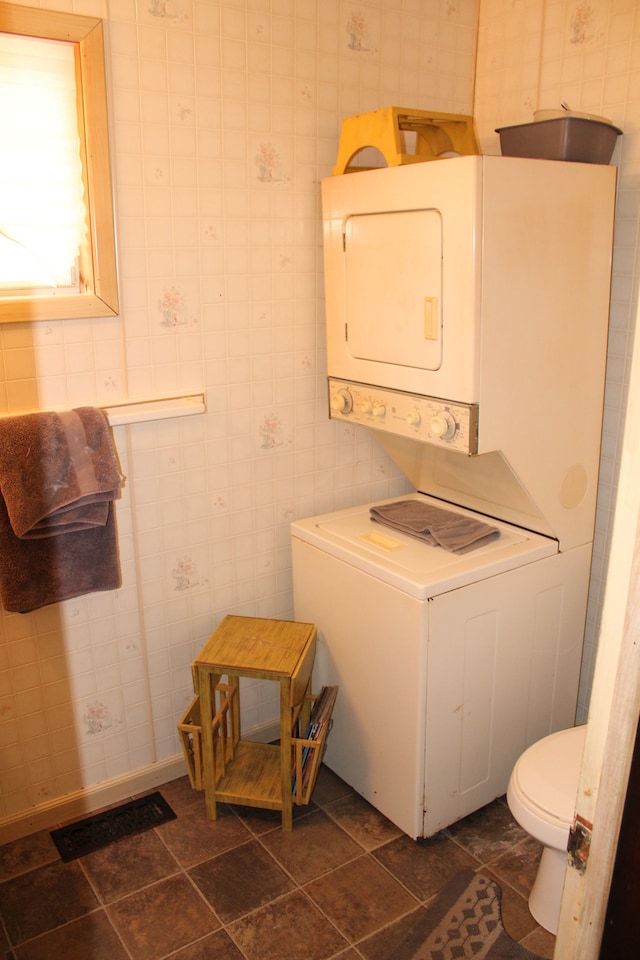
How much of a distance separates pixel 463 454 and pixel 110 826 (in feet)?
4.61

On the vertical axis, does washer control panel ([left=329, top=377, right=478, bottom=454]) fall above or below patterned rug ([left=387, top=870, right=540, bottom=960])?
above

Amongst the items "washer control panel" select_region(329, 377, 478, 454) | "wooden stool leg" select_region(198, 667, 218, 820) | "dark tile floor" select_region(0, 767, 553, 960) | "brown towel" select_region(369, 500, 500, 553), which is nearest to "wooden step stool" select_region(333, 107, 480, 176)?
"washer control panel" select_region(329, 377, 478, 454)

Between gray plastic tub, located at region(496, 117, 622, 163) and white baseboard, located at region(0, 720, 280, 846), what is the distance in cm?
194

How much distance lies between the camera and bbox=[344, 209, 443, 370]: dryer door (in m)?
1.82

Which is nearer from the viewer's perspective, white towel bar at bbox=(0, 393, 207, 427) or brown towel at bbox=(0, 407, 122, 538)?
brown towel at bbox=(0, 407, 122, 538)

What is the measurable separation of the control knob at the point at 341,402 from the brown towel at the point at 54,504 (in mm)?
671

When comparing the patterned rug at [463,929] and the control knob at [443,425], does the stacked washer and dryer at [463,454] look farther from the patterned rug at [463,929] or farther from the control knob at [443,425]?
the patterned rug at [463,929]

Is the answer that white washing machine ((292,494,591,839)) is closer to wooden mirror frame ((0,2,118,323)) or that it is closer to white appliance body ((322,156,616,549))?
white appliance body ((322,156,616,549))

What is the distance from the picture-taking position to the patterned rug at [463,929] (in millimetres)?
1752

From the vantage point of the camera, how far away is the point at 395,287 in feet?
6.33

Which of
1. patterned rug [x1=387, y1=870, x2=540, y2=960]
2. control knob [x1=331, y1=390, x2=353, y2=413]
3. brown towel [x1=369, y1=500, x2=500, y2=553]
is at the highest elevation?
control knob [x1=331, y1=390, x2=353, y2=413]

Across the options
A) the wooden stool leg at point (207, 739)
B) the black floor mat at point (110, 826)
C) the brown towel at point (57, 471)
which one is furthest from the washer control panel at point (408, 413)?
the black floor mat at point (110, 826)

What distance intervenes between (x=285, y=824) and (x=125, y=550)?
2.84 feet

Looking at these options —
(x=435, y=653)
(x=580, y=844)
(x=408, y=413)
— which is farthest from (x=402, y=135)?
(x=580, y=844)
